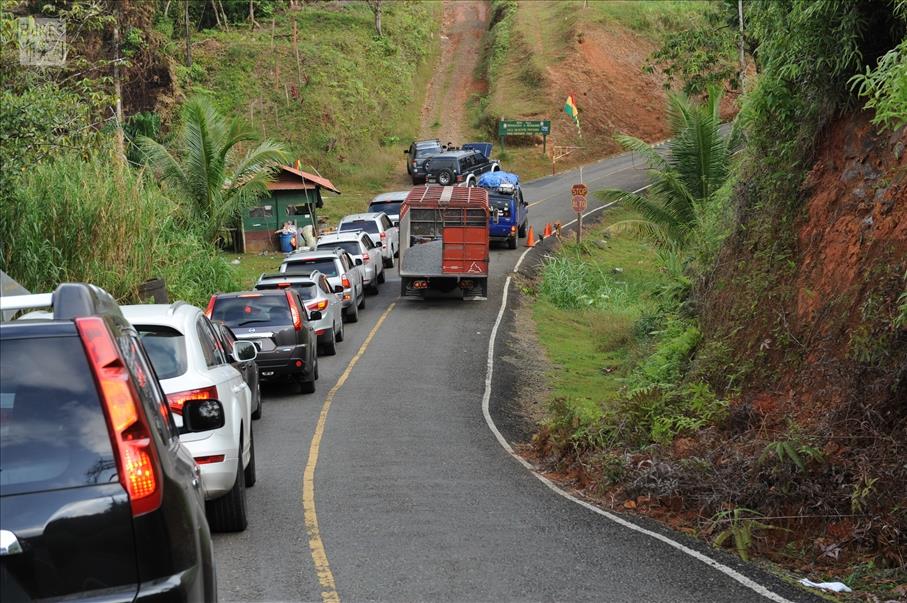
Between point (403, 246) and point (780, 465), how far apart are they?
2121 cm

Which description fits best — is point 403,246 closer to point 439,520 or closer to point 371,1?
point 439,520

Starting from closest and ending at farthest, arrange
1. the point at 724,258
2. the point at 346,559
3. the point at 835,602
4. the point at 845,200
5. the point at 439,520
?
1. the point at 835,602
2. the point at 346,559
3. the point at 439,520
4. the point at 845,200
5. the point at 724,258

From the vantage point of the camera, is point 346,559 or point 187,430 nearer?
point 187,430

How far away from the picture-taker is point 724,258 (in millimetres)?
16797

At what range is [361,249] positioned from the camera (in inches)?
1216

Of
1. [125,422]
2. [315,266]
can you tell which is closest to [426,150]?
[315,266]

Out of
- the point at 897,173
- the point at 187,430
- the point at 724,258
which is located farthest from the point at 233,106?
the point at 187,430

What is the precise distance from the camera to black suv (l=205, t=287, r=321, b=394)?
17.8 m

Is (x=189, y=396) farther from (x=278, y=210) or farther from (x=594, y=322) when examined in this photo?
(x=278, y=210)

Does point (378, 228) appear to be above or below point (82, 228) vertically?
below

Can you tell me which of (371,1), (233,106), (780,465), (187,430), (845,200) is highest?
(371,1)

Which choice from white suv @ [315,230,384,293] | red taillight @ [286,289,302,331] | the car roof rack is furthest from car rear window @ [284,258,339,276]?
the car roof rack

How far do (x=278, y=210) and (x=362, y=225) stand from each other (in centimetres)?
700

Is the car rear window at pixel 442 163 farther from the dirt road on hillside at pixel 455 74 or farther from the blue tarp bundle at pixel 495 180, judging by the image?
the dirt road on hillside at pixel 455 74
